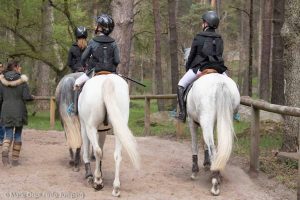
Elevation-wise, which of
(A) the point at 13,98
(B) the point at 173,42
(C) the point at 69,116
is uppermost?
(B) the point at 173,42

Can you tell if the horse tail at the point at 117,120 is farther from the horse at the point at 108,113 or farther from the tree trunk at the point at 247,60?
the tree trunk at the point at 247,60

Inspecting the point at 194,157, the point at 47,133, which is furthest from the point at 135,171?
the point at 47,133

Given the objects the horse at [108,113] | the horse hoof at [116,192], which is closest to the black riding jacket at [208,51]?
the horse at [108,113]

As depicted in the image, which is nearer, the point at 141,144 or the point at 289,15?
the point at 289,15

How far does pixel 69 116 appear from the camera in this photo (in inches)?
325

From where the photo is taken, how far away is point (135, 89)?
46406 mm

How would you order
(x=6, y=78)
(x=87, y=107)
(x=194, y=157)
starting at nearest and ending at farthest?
(x=87, y=107)
(x=194, y=157)
(x=6, y=78)

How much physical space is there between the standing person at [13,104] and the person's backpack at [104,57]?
1979 mm

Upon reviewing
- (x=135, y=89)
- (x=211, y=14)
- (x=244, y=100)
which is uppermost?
(x=211, y=14)

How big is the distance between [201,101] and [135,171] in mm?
1930

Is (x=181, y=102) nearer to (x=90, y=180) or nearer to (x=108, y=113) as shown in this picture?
(x=108, y=113)

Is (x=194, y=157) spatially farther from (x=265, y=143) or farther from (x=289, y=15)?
(x=265, y=143)

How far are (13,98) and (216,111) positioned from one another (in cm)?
372

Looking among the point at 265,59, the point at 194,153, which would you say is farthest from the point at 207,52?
the point at 265,59
